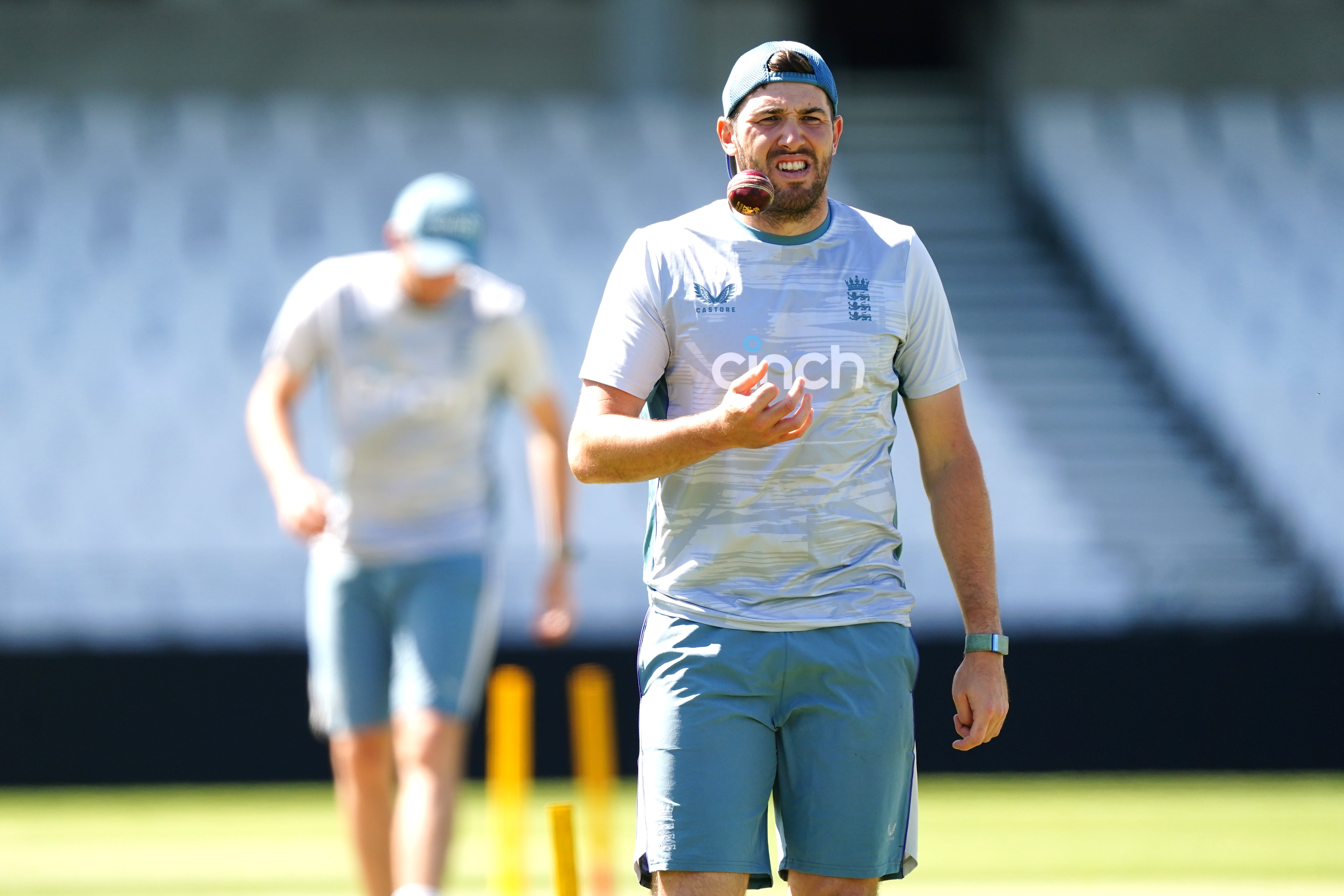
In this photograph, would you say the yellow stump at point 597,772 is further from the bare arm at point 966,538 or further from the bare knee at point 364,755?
the bare arm at point 966,538

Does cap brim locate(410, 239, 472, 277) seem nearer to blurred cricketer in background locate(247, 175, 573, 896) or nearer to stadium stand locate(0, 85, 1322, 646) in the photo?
blurred cricketer in background locate(247, 175, 573, 896)

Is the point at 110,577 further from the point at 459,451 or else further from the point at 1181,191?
the point at 1181,191

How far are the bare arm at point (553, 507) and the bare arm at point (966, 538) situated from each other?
6.83ft

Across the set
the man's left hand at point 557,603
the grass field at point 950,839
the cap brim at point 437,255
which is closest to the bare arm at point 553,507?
the man's left hand at point 557,603

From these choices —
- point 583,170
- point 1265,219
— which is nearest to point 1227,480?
point 1265,219

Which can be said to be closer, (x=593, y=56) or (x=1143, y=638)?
(x=1143, y=638)

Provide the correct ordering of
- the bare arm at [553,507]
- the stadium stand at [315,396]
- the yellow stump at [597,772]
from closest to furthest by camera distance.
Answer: the bare arm at [553,507], the yellow stump at [597,772], the stadium stand at [315,396]

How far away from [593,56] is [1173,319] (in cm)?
730

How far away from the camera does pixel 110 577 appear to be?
12070 millimetres

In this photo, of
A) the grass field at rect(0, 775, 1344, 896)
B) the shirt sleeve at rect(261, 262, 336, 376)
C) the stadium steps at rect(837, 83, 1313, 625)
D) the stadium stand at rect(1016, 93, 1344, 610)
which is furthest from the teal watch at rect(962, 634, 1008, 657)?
the stadium stand at rect(1016, 93, 1344, 610)

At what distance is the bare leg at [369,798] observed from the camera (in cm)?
520

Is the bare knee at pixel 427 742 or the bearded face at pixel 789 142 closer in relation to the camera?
the bearded face at pixel 789 142

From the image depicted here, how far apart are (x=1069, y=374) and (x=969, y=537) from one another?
13.3 m

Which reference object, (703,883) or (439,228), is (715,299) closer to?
(703,883)
